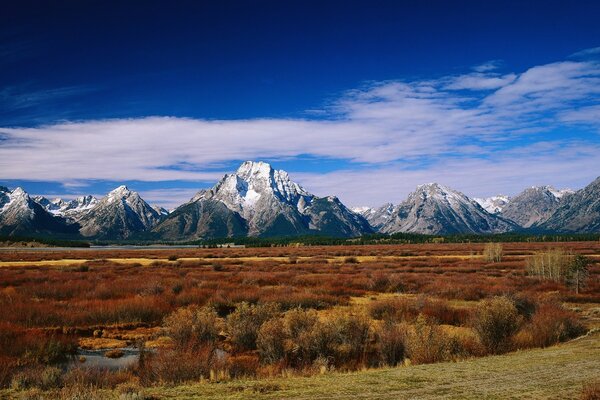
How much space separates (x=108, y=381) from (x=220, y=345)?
7304 millimetres

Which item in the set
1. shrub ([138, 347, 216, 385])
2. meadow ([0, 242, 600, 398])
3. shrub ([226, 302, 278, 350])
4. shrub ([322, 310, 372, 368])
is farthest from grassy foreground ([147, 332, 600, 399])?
shrub ([226, 302, 278, 350])

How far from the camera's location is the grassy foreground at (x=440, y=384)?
942 cm

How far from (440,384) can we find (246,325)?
33.7ft

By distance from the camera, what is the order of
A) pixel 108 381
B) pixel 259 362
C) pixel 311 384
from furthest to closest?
pixel 259 362, pixel 108 381, pixel 311 384

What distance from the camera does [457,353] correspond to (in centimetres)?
1517

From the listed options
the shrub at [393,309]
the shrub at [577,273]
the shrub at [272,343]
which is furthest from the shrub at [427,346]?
the shrub at [577,273]

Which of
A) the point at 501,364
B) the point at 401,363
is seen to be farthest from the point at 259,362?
the point at 501,364

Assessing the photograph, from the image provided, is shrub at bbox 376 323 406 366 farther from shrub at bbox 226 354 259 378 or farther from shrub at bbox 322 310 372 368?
shrub at bbox 226 354 259 378

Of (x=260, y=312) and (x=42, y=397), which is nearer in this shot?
(x=42, y=397)

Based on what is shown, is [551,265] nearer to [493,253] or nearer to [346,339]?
[493,253]

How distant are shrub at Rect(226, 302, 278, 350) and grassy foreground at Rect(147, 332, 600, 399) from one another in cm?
719

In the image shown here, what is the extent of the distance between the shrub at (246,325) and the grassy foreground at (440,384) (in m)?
7.19

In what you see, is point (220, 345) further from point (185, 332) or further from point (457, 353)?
point (457, 353)

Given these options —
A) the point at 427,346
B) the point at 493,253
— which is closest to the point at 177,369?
the point at 427,346
